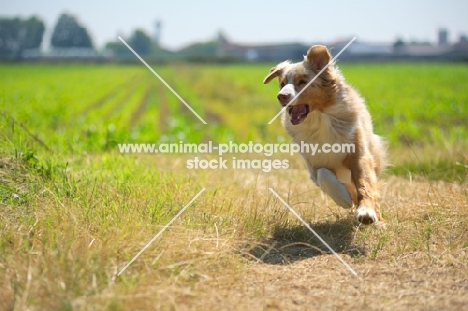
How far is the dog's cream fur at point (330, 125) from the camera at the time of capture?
5938mm

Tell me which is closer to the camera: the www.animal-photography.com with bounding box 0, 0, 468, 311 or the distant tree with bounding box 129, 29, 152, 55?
the www.animal-photography.com with bounding box 0, 0, 468, 311

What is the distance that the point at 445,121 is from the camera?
2136 centimetres

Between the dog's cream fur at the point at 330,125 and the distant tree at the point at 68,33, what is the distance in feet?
111

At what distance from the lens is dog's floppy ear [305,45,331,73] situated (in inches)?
235

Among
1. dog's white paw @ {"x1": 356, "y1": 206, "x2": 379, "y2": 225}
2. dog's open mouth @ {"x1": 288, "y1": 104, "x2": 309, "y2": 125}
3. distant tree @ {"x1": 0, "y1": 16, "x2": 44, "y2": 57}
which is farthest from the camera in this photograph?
distant tree @ {"x1": 0, "y1": 16, "x2": 44, "y2": 57}

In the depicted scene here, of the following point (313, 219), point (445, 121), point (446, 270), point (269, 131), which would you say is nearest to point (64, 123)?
point (269, 131)

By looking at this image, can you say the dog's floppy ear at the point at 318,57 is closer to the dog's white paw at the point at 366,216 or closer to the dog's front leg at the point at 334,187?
the dog's front leg at the point at 334,187

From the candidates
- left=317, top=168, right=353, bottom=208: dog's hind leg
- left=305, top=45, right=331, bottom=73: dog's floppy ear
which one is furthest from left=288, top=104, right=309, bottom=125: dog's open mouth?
left=317, top=168, right=353, bottom=208: dog's hind leg

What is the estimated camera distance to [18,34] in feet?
203

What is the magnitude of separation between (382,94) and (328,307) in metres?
29.6

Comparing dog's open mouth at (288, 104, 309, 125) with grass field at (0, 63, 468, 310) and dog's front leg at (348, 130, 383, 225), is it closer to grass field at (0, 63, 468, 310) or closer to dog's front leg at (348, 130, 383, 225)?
dog's front leg at (348, 130, 383, 225)

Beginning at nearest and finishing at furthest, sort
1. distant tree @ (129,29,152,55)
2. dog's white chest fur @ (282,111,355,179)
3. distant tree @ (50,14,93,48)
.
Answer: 1. dog's white chest fur @ (282,111,355,179)
2. distant tree @ (50,14,93,48)
3. distant tree @ (129,29,152,55)

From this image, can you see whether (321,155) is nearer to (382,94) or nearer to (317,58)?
(317,58)

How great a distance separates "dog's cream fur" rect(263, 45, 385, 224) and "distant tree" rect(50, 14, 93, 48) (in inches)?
1335
